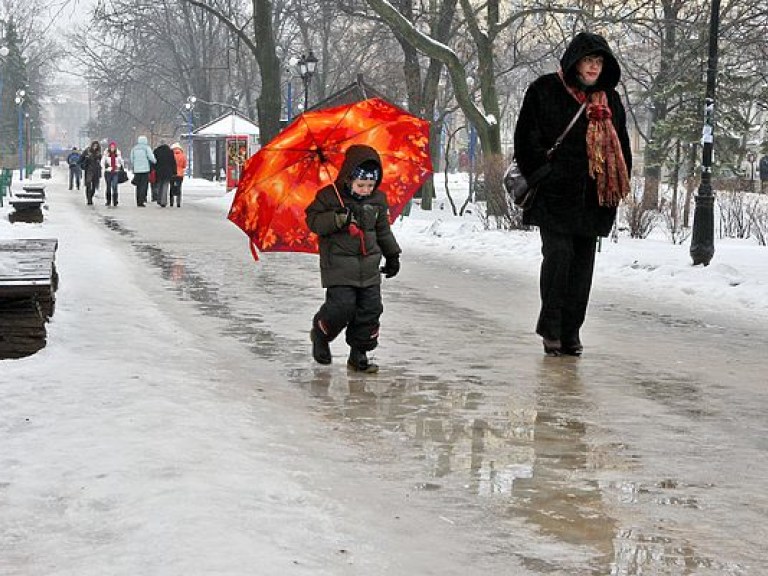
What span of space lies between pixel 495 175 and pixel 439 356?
1391 centimetres

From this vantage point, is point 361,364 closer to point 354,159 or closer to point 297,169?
point 354,159

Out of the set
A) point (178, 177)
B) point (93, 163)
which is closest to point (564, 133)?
point (178, 177)

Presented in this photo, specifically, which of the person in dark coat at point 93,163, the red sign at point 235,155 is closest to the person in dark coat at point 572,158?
the person in dark coat at point 93,163

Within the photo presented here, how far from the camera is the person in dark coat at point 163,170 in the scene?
1254 inches

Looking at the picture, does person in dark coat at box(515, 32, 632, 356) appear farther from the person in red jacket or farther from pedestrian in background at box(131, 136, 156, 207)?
the person in red jacket

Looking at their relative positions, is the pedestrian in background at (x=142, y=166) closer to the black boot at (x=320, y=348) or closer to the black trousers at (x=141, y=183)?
the black trousers at (x=141, y=183)

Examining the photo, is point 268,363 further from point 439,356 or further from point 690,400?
point 690,400

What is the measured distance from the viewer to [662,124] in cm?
3034

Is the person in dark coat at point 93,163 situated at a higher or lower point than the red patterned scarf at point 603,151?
lower

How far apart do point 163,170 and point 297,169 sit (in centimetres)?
2426

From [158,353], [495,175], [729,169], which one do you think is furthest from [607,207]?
[729,169]

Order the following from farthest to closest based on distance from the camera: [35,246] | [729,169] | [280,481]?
[729,169], [35,246], [280,481]

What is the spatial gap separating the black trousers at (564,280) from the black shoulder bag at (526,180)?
244 millimetres

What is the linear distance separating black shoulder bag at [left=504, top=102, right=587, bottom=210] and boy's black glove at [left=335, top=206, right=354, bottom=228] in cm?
122
